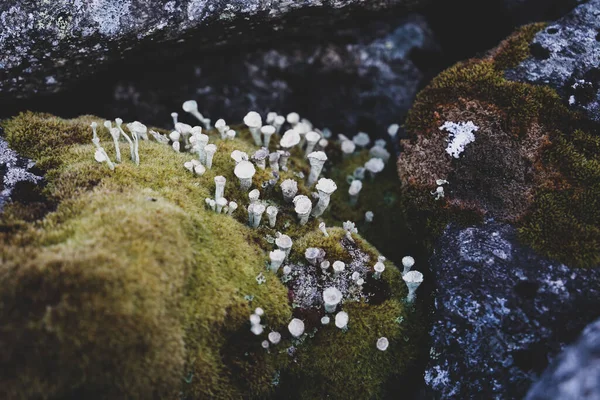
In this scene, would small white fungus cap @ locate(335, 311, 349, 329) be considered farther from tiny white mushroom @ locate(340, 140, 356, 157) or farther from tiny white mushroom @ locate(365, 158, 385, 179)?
tiny white mushroom @ locate(340, 140, 356, 157)

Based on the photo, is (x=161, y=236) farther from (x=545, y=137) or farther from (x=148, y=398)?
(x=545, y=137)

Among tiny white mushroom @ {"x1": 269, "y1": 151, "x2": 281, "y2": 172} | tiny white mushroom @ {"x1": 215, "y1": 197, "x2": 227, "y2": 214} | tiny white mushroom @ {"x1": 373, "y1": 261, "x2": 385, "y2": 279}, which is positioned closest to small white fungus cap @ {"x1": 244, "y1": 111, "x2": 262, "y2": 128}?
tiny white mushroom @ {"x1": 269, "y1": 151, "x2": 281, "y2": 172}

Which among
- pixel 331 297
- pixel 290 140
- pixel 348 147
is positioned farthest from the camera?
pixel 348 147

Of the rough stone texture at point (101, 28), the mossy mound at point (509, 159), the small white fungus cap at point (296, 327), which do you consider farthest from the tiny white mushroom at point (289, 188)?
the rough stone texture at point (101, 28)

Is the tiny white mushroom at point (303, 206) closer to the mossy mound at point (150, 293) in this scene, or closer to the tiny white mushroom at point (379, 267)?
the mossy mound at point (150, 293)

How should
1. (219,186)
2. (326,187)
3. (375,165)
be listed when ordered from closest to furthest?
(219,186) < (326,187) < (375,165)

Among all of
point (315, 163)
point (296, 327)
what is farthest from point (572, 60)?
point (296, 327)

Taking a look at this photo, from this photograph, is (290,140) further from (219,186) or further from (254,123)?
(219,186)
